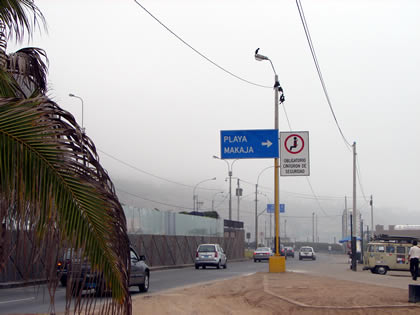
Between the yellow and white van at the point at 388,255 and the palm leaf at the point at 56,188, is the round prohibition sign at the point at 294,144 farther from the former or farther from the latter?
the palm leaf at the point at 56,188

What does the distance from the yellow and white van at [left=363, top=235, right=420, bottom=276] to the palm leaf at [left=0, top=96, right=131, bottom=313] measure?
2982 centimetres

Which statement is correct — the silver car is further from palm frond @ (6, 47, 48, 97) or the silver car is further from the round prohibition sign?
palm frond @ (6, 47, 48, 97)

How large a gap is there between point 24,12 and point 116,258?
14.1 feet

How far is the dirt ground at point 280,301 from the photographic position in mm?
14250

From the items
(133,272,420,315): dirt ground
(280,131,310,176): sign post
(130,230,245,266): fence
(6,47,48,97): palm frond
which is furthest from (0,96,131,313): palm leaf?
(130,230,245,266): fence

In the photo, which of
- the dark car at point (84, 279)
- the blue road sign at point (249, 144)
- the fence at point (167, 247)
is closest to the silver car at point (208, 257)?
the fence at point (167, 247)

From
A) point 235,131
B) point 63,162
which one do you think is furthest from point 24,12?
point 235,131

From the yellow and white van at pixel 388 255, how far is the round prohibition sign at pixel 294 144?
26.8ft

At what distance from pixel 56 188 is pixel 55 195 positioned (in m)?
0.06

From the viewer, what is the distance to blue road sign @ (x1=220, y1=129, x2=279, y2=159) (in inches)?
1144

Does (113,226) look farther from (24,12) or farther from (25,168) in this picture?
(24,12)

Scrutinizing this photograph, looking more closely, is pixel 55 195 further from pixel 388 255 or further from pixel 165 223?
pixel 165 223

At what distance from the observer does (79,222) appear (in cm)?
514

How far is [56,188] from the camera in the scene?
200 inches
